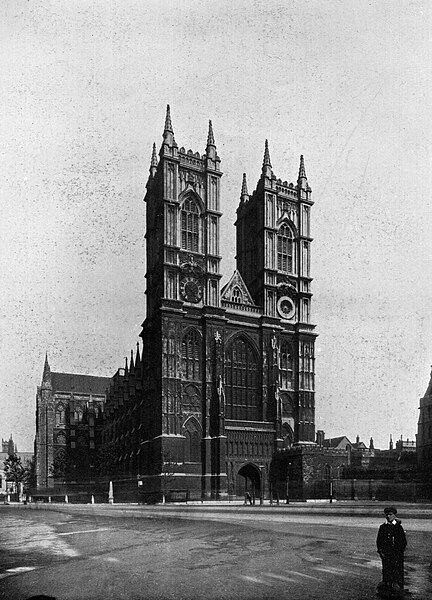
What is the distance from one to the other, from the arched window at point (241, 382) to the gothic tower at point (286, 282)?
1.98 metres

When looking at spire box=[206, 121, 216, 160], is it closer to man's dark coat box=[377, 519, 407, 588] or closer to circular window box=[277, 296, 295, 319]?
circular window box=[277, 296, 295, 319]

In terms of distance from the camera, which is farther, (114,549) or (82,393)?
(82,393)

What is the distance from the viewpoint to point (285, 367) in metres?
65.4

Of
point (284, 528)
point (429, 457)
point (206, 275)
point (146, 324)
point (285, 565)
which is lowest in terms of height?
point (429, 457)

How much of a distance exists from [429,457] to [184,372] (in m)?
28.5

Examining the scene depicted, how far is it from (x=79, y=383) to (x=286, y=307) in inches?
2569

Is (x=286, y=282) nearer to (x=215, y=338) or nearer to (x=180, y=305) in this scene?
(x=215, y=338)

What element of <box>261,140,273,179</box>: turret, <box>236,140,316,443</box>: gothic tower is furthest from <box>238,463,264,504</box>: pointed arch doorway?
<box>261,140,273,179</box>: turret

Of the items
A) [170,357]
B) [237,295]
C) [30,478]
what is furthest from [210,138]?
[30,478]

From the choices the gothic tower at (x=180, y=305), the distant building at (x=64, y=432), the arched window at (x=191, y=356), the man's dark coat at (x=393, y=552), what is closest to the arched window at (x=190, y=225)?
the gothic tower at (x=180, y=305)

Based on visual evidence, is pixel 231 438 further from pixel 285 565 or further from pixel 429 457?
pixel 285 565

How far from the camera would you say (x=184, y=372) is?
59.1 meters

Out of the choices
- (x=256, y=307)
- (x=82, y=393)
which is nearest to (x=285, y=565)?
(x=256, y=307)

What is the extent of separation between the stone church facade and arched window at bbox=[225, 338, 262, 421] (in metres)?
0.10
